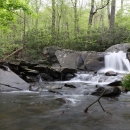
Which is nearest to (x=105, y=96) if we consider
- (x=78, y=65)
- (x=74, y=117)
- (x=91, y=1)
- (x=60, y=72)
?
(x=74, y=117)

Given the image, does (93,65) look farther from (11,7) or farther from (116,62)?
(11,7)

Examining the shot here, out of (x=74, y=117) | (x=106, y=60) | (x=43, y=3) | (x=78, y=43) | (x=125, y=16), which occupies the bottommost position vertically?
(x=74, y=117)

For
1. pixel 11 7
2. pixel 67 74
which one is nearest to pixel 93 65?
pixel 67 74

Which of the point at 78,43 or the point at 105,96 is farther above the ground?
the point at 78,43

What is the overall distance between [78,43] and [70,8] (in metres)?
4.79

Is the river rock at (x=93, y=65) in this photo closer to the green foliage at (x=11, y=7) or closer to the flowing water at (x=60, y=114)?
the green foliage at (x=11, y=7)

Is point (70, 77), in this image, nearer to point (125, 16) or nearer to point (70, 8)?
point (70, 8)

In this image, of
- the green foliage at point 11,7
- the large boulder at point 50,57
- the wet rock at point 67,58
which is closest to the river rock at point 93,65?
the wet rock at point 67,58

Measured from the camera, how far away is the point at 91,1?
19.4 metres

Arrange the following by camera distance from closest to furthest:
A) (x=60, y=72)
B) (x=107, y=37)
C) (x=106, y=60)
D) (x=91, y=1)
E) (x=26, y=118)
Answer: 1. (x=26, y=118)
2. (x=60, y=72)
3. (x=106, y=60)
4. (x=91, y=1)
5. (x=107, y=37)

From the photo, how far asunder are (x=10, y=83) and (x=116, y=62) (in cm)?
969

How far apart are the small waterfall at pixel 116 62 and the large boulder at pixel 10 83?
324 inches

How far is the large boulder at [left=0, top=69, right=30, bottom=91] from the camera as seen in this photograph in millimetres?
9578

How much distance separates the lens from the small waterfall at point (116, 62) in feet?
52.0
